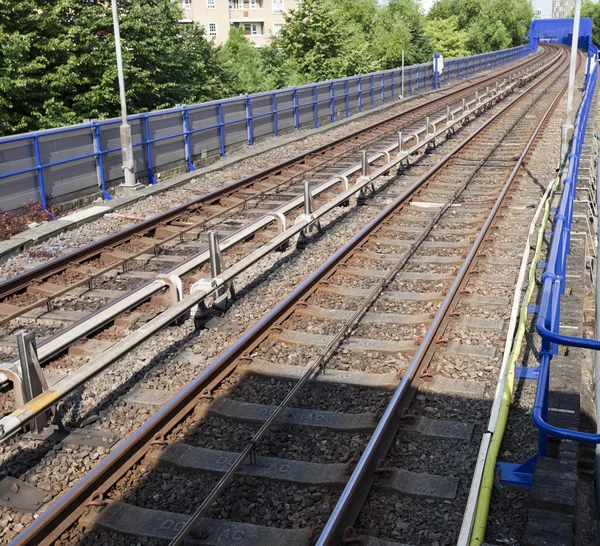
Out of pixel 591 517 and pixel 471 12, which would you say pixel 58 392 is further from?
pixel 471 12

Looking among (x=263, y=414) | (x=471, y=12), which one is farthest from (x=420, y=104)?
(x=471, y=12)

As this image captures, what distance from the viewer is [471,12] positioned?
342 feet

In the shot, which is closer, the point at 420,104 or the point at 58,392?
the point at 58,392

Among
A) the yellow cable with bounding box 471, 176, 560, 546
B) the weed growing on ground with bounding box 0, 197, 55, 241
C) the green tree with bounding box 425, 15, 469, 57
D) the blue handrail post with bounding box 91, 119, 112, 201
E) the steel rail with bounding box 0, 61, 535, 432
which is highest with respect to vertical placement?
the green tree with bounding box 425, 15, 469, 57

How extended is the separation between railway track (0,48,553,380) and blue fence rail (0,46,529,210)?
270 cm

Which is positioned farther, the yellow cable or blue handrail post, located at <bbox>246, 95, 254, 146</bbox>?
blue handrail post, located at <bbox>246, 95, 254, 146</bbox>

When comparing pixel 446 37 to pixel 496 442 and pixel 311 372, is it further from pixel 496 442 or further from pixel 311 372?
pixel 496 442

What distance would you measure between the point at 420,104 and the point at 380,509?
99.3ft

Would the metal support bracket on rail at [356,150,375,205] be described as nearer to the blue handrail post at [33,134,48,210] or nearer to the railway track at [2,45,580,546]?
the railway track at [2,45,580,546]

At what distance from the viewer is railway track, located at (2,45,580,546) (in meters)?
5.04

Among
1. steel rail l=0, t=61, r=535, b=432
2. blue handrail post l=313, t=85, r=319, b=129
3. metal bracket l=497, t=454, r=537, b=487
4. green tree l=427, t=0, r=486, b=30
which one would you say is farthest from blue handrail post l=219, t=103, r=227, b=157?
green tree l=427, t=0, r=486, b=30

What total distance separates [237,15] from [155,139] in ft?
218

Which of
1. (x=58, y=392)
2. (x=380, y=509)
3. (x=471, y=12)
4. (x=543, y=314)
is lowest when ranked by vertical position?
(x=380, y=509)

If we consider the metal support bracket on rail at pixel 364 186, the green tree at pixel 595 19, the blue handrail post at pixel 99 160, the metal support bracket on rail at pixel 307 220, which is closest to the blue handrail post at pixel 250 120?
the blue handrail post at pixel 99 160
